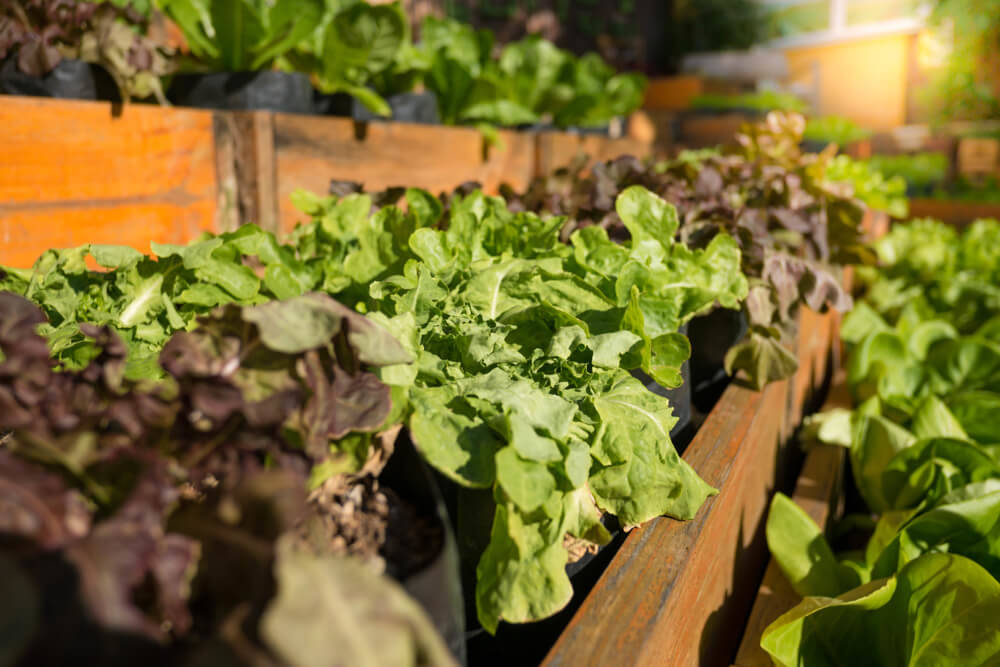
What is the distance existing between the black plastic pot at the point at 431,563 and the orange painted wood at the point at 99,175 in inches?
38.2

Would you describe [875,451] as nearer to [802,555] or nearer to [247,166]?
[802,555]

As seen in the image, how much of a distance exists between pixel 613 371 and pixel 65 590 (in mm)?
534

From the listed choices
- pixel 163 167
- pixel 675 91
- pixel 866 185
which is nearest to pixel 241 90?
pixel 163 167

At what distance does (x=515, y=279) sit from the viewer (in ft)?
2.69

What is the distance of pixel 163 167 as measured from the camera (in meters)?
1.41

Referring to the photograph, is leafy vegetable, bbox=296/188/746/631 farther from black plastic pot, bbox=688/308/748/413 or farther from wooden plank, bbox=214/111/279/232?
wooden plank, bbox=214/111/279/232

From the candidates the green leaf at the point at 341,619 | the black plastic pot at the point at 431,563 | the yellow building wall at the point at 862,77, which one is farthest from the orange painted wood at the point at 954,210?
the yellow building wall at the point at 862,77

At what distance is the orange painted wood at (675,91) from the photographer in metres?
7.27

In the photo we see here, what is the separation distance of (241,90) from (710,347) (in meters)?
1.21

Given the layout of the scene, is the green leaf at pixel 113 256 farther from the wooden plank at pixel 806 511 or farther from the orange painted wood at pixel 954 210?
the orange painted wood at pixel 954 210

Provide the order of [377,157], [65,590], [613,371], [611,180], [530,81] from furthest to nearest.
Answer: [530,81] < [377,157] < [611,180] < [613,371] < [65,590]

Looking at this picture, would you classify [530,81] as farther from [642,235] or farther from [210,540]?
[210,540]

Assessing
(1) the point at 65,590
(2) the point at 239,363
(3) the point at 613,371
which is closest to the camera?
(1) the point at 65,590

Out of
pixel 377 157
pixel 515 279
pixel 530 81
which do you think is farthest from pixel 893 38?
pixel 515 279
